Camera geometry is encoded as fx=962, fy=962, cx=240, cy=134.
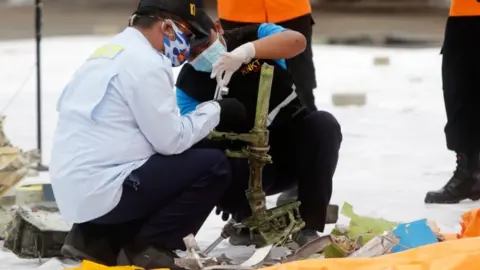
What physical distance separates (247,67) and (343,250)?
0.62 meters

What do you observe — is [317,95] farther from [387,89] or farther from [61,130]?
[61,130]

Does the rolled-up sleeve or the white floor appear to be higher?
the rolled-up sleeve

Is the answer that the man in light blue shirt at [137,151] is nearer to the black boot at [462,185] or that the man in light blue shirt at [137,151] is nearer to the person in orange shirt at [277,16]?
the person in orange shirt at [277,16]

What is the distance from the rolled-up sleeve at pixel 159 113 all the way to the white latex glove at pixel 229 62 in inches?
8.9

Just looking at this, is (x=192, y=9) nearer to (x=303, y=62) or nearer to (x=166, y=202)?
(x=166, y=202)

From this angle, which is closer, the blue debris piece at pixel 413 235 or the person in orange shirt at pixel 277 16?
the blue debris piece at pixel 413 235

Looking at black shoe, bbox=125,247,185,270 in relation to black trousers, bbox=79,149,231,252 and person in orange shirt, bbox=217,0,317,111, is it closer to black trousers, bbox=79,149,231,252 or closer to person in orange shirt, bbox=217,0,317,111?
black trousers, bbox=79,149,231,252

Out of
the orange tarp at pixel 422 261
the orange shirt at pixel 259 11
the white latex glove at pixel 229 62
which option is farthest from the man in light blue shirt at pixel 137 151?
the orange shirt at pixel 259 11

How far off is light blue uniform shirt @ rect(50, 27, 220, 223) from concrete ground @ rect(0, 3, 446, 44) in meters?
7.98

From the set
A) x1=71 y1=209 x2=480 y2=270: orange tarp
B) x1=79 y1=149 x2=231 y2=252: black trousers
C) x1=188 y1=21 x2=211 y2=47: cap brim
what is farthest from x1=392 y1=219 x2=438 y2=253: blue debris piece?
x1=188 y1=21 x2=211 y2=47: cap brim

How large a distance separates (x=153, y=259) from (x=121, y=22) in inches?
400

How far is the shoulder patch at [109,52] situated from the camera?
2.32m

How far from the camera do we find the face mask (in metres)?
2.39

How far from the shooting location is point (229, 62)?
2.52 metres
